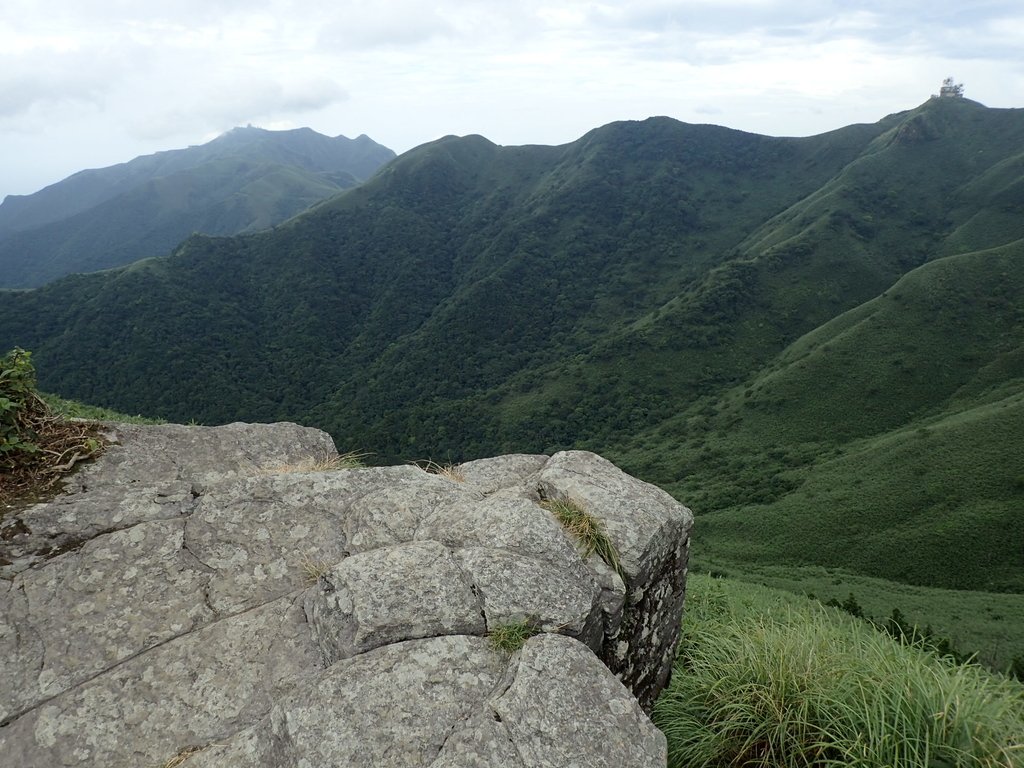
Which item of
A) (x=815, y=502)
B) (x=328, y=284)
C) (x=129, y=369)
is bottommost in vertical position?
(x=815, y=502)

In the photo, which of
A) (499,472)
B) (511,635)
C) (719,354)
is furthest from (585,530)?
(719,354)

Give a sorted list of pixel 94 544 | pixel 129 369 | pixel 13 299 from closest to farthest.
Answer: pixel 94 544, pixel 129 369, pixel 13 299

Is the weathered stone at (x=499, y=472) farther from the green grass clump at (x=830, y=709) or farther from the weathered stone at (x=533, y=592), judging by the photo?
the green grass clump at (x=830, y=709)

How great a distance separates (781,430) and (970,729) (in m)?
99.6

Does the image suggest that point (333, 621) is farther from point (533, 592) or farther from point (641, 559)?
point (641, 559)

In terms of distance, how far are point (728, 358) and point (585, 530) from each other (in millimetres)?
130278

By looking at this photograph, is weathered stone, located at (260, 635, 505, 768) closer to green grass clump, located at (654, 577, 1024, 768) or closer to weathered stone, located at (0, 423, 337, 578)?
green grass clump, located at (654, 577, 1024, 768)

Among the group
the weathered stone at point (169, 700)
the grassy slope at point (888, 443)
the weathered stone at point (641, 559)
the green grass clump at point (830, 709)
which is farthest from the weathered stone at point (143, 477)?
the grassy slope at point (888, 443)

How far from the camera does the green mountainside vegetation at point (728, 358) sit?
209 ft

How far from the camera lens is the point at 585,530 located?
605 centimetres

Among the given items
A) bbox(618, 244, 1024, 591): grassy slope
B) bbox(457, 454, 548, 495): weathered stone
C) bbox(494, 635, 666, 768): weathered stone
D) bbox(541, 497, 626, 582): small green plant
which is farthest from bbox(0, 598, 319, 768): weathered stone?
bbox(618, 244, 1024, 591): grassy slope

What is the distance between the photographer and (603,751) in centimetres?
409

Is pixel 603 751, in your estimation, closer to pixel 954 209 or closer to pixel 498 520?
pixel 498 520

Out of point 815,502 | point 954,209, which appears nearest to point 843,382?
point 815,502
